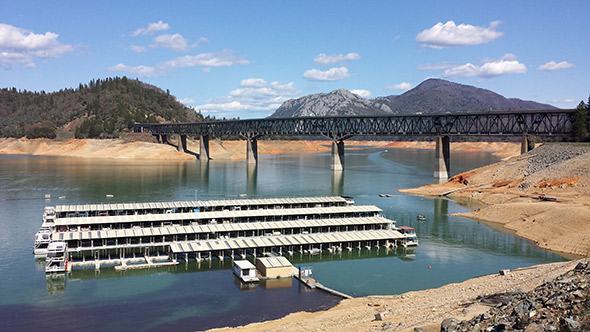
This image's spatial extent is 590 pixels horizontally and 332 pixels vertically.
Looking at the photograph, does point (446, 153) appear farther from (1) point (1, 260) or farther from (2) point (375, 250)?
(1) point (1, 260)

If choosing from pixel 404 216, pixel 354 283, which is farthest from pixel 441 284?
pixel 404 216

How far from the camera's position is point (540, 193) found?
4136 inches

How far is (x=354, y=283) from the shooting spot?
54.7 m

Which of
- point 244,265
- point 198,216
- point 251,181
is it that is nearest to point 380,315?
point 244,265

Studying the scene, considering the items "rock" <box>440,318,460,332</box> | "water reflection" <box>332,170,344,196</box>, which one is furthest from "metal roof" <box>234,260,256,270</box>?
"water reflection" <box>332,170,344,196</box>

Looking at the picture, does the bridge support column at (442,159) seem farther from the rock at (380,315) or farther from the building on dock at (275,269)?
the rock at (380,315)

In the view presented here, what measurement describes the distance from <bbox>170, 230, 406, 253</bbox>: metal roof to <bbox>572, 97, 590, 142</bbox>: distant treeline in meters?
85.0

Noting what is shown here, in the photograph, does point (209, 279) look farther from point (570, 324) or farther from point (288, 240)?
point (570, 324)

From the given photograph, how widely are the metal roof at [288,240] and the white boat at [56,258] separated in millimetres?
11662

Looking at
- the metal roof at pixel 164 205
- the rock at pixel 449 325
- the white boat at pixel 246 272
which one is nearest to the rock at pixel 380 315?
the rock at pixel 449 325

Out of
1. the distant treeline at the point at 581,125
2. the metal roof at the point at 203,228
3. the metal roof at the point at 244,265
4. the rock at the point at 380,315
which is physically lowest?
the metal roof at the point at 244,265

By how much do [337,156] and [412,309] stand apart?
147 meters

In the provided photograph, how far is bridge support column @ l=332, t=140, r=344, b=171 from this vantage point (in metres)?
184

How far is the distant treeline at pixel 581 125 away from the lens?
132750 millimetres
